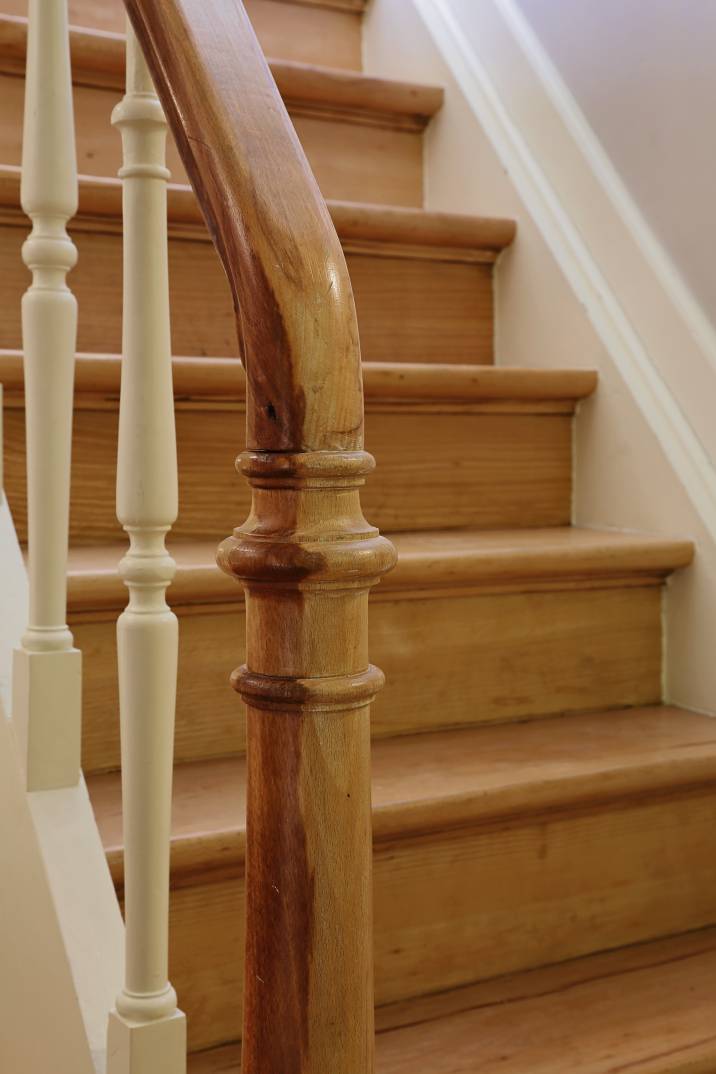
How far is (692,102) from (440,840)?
1.02 meters

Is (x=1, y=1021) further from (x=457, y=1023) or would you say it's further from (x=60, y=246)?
(x=60, y=246)

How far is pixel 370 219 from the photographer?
1678 mm

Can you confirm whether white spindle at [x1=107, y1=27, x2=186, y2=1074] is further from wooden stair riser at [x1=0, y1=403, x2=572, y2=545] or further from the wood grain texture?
the wood grain texture

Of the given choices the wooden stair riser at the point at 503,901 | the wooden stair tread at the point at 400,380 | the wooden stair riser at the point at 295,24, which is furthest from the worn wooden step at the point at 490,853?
the wooden stair riser at the point at 295,24

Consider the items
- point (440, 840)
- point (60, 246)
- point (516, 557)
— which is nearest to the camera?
point (60, 246)

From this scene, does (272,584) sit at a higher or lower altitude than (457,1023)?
higher

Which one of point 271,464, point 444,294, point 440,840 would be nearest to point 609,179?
point 444,294

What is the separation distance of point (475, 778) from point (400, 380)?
0.55 metres

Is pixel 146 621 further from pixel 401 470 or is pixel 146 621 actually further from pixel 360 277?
pixel 360 277

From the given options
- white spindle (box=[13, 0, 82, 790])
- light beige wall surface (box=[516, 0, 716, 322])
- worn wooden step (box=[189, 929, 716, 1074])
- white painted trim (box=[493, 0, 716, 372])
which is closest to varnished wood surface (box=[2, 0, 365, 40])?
white painted trim (box=[493, 0, 716, 372])

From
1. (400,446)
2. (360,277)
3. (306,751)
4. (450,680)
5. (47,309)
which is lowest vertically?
(450,680)

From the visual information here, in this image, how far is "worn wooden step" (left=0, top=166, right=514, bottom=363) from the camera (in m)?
1.51

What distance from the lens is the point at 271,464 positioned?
0.56 meters

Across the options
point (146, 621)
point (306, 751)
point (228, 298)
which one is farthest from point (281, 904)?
point (228, 298)
